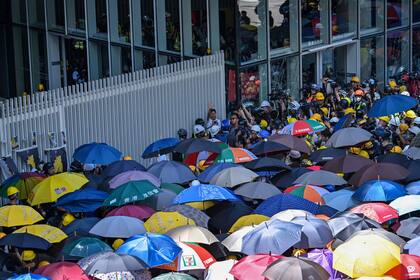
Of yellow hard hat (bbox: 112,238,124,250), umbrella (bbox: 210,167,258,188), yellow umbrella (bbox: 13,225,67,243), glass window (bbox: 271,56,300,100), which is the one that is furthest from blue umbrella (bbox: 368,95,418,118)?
yellow umbrella (bbox: 13,225,67,243)

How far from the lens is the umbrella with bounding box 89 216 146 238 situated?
14.9 metres

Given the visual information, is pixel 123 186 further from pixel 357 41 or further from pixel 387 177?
pixel 357 41

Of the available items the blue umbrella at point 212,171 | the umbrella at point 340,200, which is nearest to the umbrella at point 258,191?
the umbrella at point 340,200

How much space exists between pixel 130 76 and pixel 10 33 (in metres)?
10.4

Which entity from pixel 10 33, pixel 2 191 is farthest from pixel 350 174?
pixel 10 33

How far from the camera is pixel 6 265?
48.1 feet

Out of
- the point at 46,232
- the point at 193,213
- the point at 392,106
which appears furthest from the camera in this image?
the point at 392,106

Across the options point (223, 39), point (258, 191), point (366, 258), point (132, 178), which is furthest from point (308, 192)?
point (223, 39)

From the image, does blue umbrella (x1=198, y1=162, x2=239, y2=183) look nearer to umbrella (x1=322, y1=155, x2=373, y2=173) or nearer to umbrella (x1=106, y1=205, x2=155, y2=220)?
umbrella (x1=322, y1=155, x2=373, y2=173)

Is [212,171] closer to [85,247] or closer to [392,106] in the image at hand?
[85,247]

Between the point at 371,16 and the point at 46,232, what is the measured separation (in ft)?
53.7

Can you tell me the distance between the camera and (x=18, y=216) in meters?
15.9

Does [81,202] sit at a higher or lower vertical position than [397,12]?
lower

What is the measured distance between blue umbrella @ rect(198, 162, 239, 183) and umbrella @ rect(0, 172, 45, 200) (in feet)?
8.47
